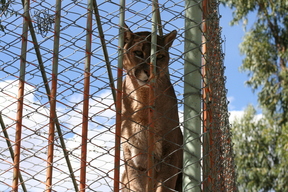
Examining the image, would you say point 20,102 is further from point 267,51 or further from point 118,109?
point 267,51

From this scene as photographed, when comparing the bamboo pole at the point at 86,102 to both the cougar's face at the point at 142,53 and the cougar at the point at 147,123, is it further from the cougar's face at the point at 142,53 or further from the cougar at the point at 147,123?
the cougar at the point at 147,123

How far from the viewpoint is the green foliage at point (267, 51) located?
510 inches

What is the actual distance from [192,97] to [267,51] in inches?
441

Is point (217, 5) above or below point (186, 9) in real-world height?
above

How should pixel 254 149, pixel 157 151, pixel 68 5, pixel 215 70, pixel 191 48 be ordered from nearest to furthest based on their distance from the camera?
pixel 191 48 → pixel 68 5 → pixel 215 70 → pixel 157 151 → pixel 254 149

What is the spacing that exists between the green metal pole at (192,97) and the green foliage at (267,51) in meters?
10.3

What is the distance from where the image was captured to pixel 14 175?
3275 mm

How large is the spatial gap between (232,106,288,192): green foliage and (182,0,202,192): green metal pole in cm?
964

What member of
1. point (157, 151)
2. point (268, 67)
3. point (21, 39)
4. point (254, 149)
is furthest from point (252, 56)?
point (21, 39)

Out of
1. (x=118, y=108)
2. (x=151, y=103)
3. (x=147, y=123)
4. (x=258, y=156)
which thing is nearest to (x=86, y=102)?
(x=118, y=108)

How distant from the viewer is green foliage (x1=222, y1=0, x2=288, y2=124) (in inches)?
510

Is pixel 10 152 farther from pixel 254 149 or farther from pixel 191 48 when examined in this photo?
pixel 254 149

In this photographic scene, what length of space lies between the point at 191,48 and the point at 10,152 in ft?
7.76

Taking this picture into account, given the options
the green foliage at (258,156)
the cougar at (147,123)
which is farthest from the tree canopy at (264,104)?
the cougar at (147,123)
